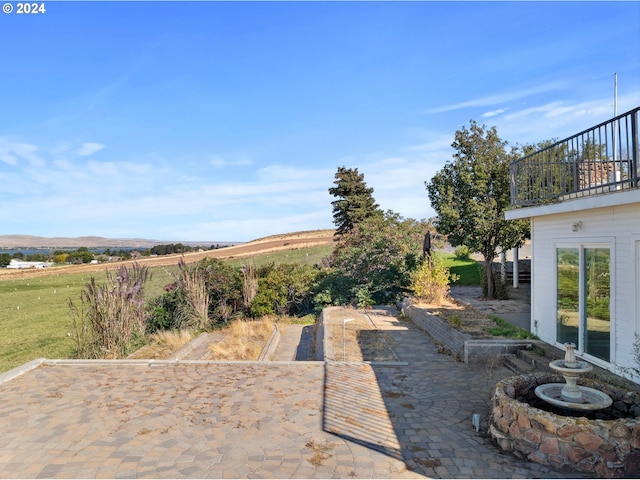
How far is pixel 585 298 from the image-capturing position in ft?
21.1

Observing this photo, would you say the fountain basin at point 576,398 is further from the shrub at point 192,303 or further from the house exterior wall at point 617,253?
the shrub at point 192,303

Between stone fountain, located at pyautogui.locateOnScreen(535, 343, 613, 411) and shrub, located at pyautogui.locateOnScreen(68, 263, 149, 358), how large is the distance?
305 inches

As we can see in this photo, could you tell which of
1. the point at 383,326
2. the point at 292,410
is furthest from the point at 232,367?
the point at 383,326

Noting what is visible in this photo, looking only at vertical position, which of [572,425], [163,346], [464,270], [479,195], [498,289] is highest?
[479,195]

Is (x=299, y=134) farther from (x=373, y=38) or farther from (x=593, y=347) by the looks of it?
(x=593, y=347)

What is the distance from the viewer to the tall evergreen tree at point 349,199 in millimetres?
28025

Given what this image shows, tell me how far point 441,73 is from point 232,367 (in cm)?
849

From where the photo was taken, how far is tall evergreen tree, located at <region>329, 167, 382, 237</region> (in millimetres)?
28025

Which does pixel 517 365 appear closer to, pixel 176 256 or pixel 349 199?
pixel 349 199

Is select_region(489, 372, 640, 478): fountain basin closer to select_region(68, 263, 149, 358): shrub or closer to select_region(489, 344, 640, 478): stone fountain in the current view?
select_region(489, 344, 640, 478): stone fountain

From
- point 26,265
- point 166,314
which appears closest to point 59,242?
point 26,265

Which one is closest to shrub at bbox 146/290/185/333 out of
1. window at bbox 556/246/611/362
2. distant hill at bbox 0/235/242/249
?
window at bbox 556/246/611/362

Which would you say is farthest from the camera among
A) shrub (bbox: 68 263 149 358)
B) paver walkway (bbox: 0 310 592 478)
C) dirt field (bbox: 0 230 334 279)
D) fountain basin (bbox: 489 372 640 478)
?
dirt field (bbox: 0 230 334 279)

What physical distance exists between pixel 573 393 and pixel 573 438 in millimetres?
719
